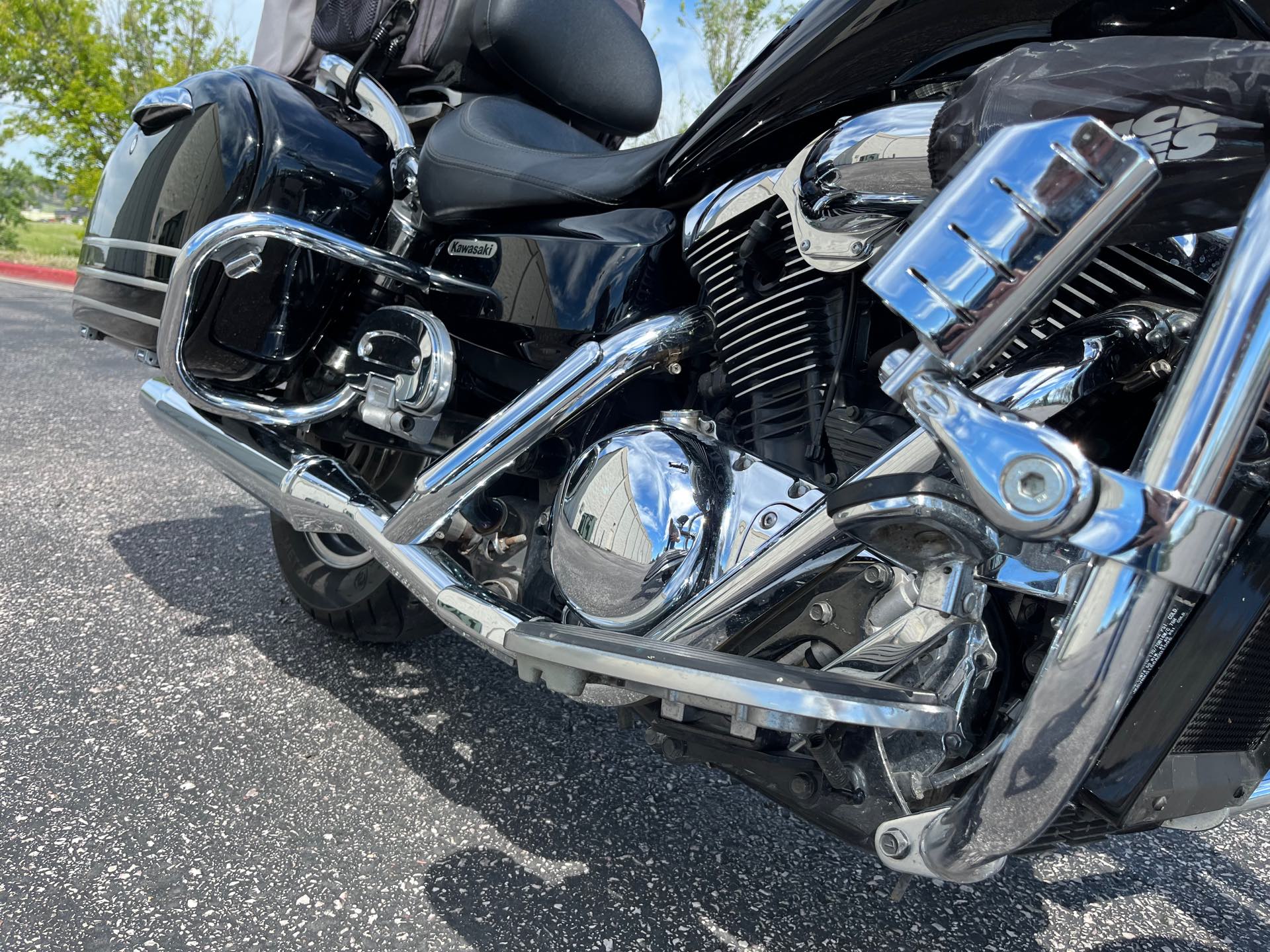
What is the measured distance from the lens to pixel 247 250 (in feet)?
5.90

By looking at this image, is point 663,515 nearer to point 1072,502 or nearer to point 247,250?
point 1072,502

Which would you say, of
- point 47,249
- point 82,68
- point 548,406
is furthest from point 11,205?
point 548,406

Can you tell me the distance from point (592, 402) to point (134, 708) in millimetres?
1287

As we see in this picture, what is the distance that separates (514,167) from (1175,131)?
116cm

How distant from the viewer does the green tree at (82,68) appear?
45.2 ft

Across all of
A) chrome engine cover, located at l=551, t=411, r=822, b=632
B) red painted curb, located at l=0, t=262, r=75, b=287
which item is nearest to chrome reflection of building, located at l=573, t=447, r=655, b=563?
chrome engine cover, located at l=551, t=411, r=822, b=632

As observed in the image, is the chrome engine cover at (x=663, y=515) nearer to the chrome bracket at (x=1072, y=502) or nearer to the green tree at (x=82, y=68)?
the chrome bracket at (x=1072, y=502)

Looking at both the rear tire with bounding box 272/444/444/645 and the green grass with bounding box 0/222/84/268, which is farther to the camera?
the green grass with bounding box 0/222/84/268

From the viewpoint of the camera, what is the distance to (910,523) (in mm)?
1012

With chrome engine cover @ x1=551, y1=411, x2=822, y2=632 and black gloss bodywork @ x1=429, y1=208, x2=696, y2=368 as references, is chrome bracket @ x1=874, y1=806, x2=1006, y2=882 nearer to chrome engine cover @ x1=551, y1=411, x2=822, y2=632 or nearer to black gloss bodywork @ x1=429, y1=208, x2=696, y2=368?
chrome engine cover @ x1=551, y1=411, x2=822, y2=632

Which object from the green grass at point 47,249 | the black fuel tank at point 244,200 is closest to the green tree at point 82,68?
the green grass at point 47,249

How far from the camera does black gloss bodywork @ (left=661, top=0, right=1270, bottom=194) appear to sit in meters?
0.99

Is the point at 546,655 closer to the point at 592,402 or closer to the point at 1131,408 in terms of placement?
the point at 592,402

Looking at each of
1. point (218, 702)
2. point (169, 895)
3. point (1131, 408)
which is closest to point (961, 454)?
point (1131, 408)
